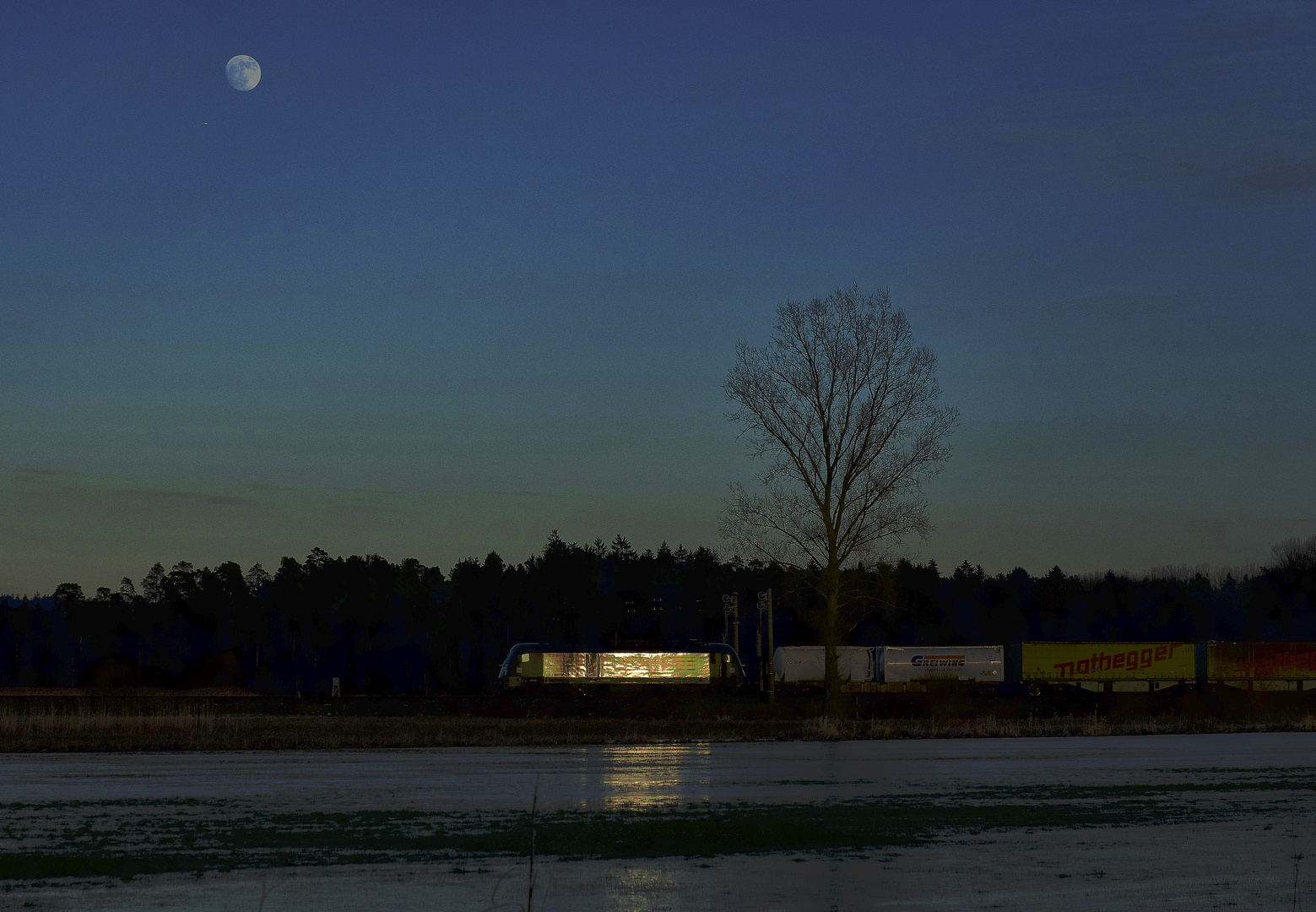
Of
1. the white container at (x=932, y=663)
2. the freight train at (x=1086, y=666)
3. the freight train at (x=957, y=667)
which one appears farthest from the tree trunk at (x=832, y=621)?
the white container at (x=932, y=663)

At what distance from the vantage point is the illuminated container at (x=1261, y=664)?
279 ft

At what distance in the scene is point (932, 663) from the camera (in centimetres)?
8819

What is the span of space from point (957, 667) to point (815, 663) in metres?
9.52

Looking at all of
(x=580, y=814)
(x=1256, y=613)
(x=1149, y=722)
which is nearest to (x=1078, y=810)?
(x=580, y=814)

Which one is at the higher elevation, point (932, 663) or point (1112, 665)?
point (932, 663)

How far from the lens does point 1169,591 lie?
180m

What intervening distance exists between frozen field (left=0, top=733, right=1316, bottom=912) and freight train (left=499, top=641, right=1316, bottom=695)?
56.3m

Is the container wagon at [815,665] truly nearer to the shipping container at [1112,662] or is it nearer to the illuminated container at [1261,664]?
A: the shipping container at [1112,662]

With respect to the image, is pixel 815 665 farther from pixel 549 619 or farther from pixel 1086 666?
pixel 549 619

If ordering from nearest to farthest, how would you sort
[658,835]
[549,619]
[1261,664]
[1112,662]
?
[658,835] < [1261,664] < [1112,662] < [549,619]

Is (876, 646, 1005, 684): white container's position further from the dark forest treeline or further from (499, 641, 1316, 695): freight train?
the dark forest treeline

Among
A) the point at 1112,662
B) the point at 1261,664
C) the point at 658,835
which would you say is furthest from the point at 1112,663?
the point at 658,835

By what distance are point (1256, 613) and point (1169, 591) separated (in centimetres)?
1233

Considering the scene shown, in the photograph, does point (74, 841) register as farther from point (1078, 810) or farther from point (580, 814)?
point (1078, 810)
